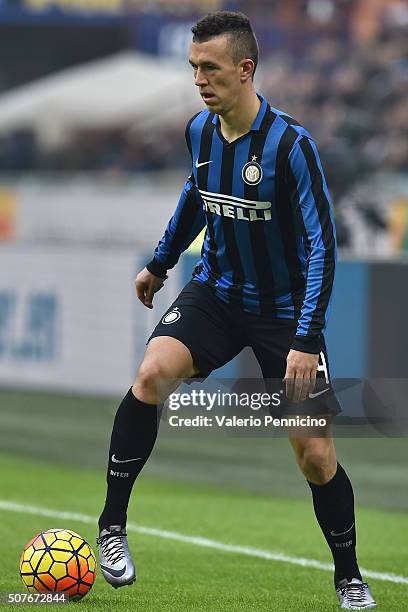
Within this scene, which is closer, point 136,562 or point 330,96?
point 136,562

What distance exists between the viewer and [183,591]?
18.9 ft

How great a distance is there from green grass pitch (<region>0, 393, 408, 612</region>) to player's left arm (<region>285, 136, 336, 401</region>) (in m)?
0.98

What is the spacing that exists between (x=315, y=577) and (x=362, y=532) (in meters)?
1.66

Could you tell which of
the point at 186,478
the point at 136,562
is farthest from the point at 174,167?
the point at 136,562

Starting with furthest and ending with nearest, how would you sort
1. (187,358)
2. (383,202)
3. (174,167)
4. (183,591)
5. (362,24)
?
(362,24), (174,167), (383,202), (183,591), (187,358)

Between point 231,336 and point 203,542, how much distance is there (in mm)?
2321

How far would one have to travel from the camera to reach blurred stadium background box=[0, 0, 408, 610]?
1170 centimetres

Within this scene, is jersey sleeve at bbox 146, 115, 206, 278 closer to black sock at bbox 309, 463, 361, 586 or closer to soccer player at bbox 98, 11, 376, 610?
soccer player at bbox 98, 11, 376, 610

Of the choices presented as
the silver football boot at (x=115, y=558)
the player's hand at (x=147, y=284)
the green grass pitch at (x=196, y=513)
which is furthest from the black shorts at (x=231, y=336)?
the green grass pitch at (x=196, y=513)

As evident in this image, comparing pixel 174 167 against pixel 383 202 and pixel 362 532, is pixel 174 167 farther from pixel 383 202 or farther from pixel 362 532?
pixel 362 532

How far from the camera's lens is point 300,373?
16.3ft

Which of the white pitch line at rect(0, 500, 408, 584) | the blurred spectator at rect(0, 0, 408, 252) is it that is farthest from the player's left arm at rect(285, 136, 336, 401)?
the blurred spectator at rect(0, 0, 408, 252)

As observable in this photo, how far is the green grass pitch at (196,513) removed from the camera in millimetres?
5723

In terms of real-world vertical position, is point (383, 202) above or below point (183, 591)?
above
